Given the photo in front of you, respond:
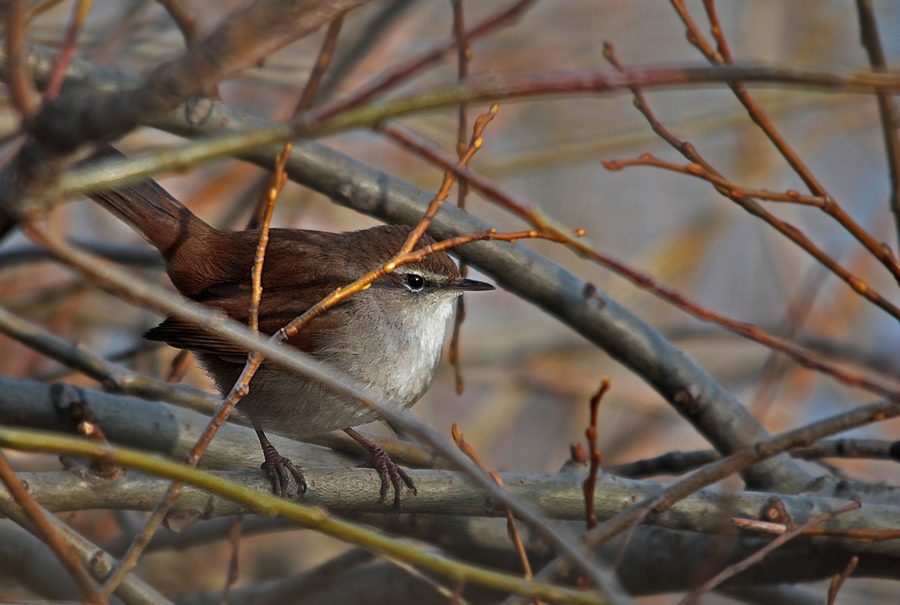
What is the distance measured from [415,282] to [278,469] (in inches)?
50.4

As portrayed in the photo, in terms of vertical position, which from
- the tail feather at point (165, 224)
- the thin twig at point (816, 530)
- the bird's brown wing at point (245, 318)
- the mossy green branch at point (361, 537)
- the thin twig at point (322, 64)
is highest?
the thin twig at point (322, 64)

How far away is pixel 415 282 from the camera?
432 cm

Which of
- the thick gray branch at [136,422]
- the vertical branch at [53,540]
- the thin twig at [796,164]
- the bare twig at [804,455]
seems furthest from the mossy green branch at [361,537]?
the bare twig at [804,455]

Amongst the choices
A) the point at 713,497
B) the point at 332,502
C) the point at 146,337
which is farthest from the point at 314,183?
the point at 713,497

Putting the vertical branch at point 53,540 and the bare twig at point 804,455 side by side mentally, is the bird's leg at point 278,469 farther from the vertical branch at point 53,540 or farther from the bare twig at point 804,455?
the bare twig at point 804,455

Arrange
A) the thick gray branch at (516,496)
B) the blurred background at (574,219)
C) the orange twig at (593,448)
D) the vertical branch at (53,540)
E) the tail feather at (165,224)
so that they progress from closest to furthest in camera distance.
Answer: the vertical branch at (53,540) < the orange twig at (593,448) < the thick gray branch at (516,496) < the tail feather at (165,224) < the blurred background at (574,219)

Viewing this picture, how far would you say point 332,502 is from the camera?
10.5 feet

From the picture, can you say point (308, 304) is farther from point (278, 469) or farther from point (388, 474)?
point (388, 474)

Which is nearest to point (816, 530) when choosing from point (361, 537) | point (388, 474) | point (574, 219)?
point (388, 474)

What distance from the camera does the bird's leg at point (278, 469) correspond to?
3174 mm

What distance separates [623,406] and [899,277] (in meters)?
4.72

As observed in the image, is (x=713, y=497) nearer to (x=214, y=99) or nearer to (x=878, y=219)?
(x=214, y=99)

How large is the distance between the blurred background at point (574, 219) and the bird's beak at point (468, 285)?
4.83 ft

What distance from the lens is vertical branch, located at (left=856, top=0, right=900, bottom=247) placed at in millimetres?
3188
